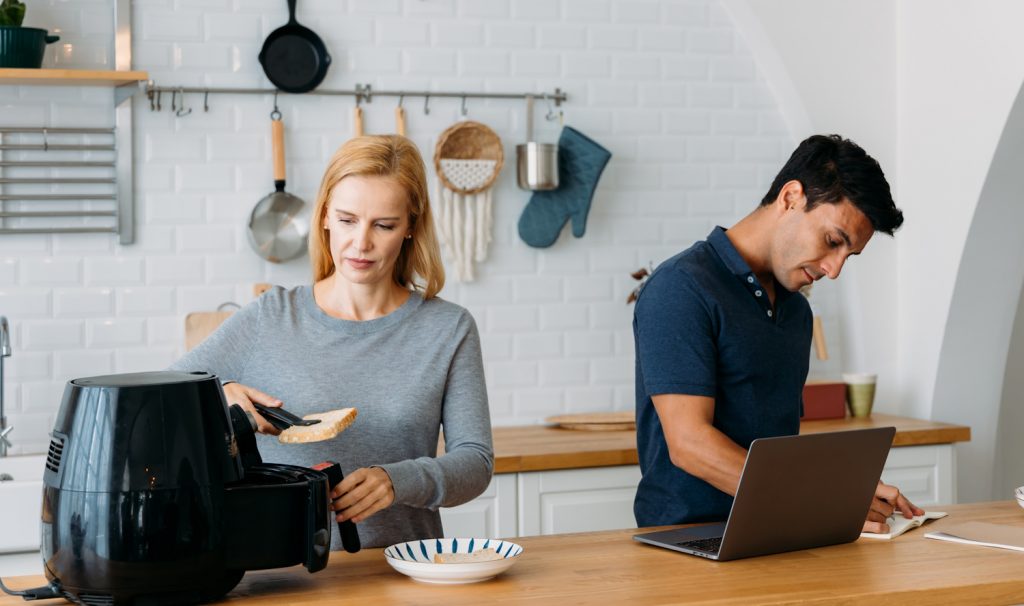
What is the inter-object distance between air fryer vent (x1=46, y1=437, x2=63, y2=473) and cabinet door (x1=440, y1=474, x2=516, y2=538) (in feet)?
6.18

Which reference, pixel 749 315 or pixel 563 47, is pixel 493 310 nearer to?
pixel 563 47

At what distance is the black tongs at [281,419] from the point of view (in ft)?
6.22

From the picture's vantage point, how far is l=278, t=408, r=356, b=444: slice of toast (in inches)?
72.2

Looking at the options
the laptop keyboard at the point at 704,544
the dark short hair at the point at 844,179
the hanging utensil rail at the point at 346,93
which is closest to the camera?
the laptop keyboard at the point at 704,544

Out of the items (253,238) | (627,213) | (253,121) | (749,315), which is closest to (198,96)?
(253,121)

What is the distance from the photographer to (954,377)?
4281mm

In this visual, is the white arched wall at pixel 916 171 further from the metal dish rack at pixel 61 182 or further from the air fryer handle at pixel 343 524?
the air fryer handle at pixel 343 524

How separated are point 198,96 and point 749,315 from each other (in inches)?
85.2

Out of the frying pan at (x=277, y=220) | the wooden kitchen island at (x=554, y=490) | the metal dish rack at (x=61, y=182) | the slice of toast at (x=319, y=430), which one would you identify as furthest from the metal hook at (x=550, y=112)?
the slice of toast at (x=319, y=430)

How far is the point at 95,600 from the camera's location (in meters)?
1.63

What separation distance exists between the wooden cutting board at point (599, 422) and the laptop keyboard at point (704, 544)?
1.79 meters

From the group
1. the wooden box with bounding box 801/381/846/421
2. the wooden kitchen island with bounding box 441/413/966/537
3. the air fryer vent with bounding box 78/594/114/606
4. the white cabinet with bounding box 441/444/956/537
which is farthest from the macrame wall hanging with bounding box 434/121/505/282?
the air fryer vent with bounding box 78/594/114/606

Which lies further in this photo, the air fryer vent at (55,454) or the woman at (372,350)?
the woman at (372,350)

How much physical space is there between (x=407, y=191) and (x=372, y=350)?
304mm
